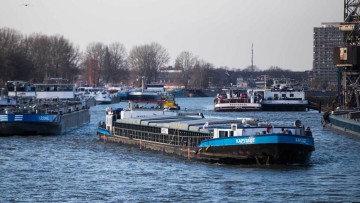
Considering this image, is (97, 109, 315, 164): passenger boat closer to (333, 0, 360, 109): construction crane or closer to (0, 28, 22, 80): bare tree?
(333, 0, 360, 109): construction crane

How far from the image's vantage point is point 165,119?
5756cm

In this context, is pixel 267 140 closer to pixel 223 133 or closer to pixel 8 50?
pixel 223 133

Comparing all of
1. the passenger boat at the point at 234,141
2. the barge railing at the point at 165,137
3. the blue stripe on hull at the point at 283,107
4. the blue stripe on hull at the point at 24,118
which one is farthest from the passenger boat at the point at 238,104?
the passenger boat at the point at 234,141

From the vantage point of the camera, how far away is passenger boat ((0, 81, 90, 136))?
64125mm

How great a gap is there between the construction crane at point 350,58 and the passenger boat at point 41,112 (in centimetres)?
2629

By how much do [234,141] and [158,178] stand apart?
4076 millimetres

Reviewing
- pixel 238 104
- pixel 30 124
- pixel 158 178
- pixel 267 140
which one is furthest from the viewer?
pixel 238 104

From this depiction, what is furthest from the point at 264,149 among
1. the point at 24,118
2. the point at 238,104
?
the point at 238,104

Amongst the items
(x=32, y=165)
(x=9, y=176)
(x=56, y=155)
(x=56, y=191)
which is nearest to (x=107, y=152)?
(x=56, y=155)

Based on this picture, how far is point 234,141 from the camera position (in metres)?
42.5

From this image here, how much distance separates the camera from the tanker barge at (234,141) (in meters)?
41.8

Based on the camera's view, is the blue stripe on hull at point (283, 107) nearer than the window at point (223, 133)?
No

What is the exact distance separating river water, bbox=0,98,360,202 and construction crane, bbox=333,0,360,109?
39450 millimetres

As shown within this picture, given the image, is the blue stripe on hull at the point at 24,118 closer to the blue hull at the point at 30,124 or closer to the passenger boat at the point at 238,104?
the blue hull at the point at 30,124
